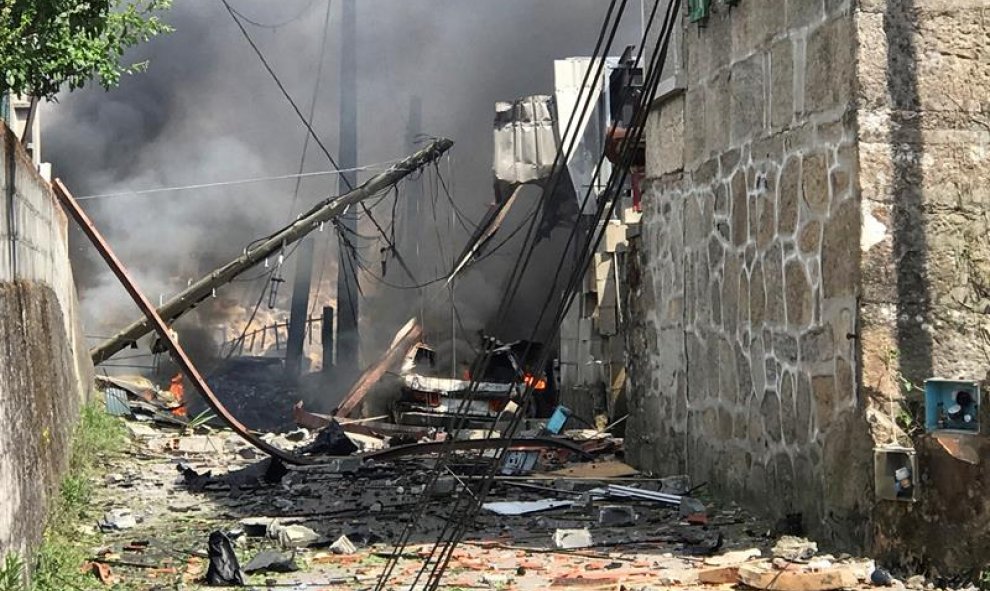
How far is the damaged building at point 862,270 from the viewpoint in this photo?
6805mm

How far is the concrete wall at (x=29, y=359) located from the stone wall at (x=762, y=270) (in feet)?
14.3

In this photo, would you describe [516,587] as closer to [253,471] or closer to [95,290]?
[253,471]

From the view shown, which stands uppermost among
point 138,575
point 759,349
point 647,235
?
point 647,235

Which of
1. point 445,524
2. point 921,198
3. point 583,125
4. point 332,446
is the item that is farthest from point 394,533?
point 583,125

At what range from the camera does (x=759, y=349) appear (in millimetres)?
8656

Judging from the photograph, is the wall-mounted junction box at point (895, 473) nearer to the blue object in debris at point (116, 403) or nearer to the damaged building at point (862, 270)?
the damaged building at point (862, 270)

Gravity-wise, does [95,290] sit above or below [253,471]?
above

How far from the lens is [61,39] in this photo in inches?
408

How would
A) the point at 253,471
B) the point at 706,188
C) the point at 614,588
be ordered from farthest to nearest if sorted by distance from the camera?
the point at 253,471, the point at 706,188, the point at 614,588

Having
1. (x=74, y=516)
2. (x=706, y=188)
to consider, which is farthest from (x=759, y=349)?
(x=74, y=516)

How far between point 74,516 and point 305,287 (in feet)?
82.4

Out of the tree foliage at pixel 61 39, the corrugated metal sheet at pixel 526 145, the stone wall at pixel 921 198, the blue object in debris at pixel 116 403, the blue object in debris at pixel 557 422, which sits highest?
the corrugated metal sheet at pixel 526 145

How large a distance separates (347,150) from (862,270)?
2668 cm

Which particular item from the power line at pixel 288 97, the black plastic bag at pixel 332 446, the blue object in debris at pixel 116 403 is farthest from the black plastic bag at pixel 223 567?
the power line at pixel 288 97
